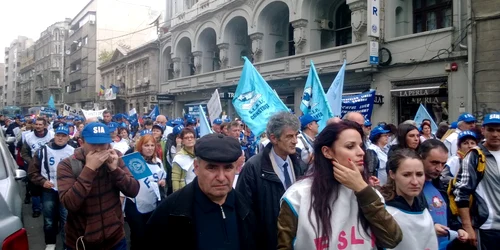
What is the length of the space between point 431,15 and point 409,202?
14.0 meters

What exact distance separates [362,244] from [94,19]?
56.2 metres

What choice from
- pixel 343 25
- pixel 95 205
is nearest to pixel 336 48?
pixel 343 25

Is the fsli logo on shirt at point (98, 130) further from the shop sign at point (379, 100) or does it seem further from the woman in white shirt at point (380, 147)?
the shop sign at point (379, 100)

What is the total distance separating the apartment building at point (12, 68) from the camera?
96188 mm

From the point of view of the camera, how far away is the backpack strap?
335cm

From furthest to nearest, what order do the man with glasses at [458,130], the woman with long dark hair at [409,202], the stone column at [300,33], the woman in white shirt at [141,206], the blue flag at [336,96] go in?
the stone column at [300,33], the blue flag at [336,96], the man with glasses at [458,130], the woman in white shirt at [141,206], the woman with long dark hair at [409,202]

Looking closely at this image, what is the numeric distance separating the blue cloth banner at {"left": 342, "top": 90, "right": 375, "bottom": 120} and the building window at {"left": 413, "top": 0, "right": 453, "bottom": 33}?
20.3 ft

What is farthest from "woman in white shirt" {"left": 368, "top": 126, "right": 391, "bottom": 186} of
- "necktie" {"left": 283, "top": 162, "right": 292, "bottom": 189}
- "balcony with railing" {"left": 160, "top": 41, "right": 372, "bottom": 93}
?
"balcony with railing" {"left": 160, "top": 41, "right": 372, "bottom": 93}

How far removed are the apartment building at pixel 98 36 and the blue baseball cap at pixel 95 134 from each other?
47695mm

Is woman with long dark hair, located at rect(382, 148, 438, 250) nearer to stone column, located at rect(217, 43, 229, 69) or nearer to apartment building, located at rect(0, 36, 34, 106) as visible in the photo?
stone column, located at rect(217, 43, 229, 69)

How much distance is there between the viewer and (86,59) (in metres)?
52.1

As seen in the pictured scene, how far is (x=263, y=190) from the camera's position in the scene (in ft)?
10.1

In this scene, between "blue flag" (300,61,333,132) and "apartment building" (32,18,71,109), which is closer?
"blue flag" (300,61,333,132)

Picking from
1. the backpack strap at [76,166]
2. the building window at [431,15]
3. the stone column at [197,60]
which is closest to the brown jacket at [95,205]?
the backpack strap at [76,166]
